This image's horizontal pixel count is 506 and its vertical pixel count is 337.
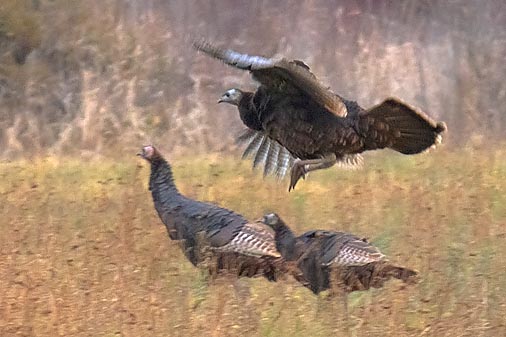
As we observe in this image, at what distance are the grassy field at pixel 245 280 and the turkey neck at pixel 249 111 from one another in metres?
0.79

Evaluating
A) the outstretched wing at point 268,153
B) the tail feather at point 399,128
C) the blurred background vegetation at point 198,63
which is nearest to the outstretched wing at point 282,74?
the tail feather at point 399,128

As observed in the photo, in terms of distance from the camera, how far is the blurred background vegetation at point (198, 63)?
1016 cm

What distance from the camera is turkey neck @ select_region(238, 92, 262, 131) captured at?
5.77 m

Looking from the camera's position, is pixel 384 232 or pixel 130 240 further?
pixel 384 232

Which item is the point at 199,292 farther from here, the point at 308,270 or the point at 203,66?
the point at 203,66

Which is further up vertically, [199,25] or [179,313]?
[199,25]

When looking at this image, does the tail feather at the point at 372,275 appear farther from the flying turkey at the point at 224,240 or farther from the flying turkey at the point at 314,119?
the flying turkey at the point at 314,119

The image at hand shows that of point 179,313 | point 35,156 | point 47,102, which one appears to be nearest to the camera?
point 179,313

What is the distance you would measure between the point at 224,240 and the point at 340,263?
0.64 m

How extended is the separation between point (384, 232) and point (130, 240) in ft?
4.91

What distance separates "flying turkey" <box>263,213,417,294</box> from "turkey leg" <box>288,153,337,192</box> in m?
0.53

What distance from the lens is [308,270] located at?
194 inches

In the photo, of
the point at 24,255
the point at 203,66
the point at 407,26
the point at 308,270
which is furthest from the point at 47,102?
the point at 308,270

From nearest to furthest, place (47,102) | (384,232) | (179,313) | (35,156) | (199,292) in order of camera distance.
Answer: (179,313), (199,292), (384,232), (35,156), (47,102)
